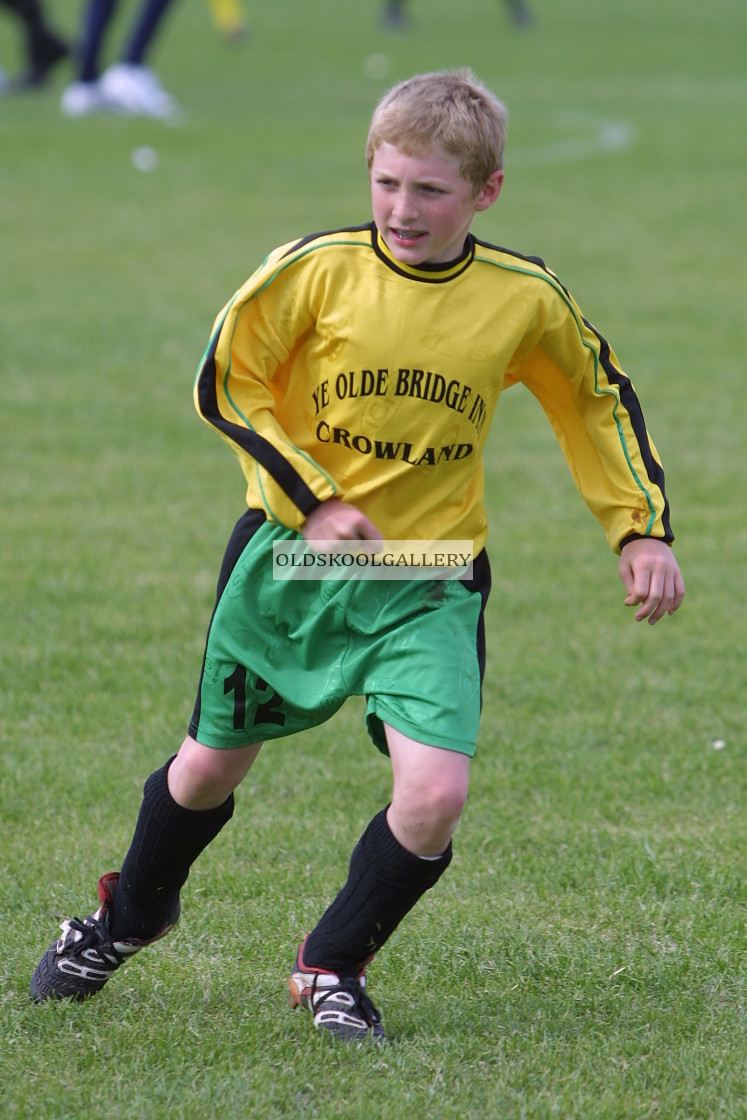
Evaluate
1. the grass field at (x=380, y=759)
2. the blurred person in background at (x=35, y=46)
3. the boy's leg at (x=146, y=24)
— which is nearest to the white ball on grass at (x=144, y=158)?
the boy's leg at (x=146, y=24)

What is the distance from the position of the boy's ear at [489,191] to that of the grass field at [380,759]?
154 centimetres

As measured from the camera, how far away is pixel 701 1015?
2.99 m

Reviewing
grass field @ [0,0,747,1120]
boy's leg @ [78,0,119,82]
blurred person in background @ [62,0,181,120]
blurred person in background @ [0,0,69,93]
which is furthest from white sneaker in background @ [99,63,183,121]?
grass field @ [0,0,747,1120]

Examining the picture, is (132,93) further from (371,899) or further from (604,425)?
(371,899)

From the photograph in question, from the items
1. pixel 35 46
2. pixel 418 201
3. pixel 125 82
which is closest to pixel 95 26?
pixel 125 82

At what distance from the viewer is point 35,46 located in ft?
55.2

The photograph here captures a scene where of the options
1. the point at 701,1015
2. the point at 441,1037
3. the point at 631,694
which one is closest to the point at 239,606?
the point at 441,1037

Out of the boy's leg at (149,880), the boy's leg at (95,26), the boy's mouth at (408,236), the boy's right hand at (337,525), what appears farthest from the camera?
the boy's leg at (95,26)

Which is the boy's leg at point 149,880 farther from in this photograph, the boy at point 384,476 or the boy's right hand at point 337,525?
the boy's right hand at point 337,525

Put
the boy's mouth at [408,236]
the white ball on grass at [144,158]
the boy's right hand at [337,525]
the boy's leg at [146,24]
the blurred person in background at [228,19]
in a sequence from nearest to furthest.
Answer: the boy's right hand at [337,525] → the boy's mouth at [408,236] → the white ball on grass at [144,158] → the boy's leg at [146,24] → the blurred person in background at [228,19]

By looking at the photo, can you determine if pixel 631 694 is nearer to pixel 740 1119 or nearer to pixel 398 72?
pixel 740 1119

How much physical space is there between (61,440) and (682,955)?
4846mm

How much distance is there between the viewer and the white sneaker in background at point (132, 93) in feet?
51.8

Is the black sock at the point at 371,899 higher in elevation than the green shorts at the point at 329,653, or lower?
lower
